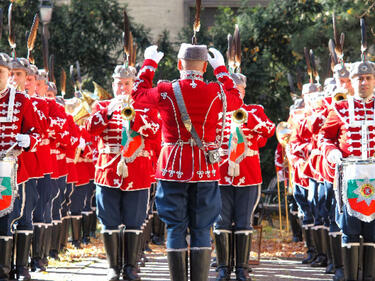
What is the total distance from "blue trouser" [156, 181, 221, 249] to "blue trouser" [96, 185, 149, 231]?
1.56 m

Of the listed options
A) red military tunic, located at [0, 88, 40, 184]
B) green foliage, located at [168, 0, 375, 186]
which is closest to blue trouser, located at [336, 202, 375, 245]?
red military tunic, located at [0, 88, 40, 184]

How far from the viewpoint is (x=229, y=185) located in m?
8.39

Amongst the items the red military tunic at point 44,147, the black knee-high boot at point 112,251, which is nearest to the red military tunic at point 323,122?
the black knee-high boot at point 112,251

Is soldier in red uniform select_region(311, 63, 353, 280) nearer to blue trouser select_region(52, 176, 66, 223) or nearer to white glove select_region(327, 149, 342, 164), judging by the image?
white glove select_region(327, 149, 342, 164)

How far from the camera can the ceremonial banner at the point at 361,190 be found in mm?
6898

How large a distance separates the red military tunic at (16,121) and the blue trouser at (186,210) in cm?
167

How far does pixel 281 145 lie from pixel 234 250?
4.20 m

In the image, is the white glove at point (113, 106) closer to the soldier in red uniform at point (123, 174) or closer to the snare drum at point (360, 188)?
the soldier in red uniform at point (123, 174)

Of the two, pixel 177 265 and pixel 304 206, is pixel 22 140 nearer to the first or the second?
pixel 177 265

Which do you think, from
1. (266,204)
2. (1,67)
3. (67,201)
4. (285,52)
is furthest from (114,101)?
(285,52)

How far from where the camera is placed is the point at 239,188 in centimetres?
838

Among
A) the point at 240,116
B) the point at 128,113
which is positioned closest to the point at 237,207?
the point at 240,116

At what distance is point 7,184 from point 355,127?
328 cm

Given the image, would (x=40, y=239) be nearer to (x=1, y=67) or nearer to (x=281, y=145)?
(x=1, y=67)
